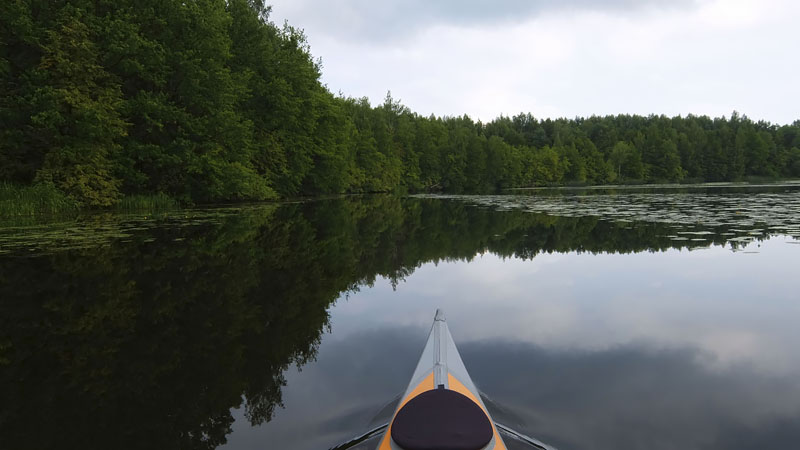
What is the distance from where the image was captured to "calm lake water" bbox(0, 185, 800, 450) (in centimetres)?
325

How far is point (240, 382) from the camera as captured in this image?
3.91 meters

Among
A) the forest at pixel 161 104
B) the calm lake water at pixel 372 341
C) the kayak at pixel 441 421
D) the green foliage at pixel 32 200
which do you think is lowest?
the calm lake water at pixel 372 341

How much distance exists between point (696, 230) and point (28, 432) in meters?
14.6

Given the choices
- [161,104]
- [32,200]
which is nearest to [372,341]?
[32,200]

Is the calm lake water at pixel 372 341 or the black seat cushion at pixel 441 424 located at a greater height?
the black seat cushion at pixel 441 424

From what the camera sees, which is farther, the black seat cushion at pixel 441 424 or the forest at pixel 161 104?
the forest at pixel 161 104

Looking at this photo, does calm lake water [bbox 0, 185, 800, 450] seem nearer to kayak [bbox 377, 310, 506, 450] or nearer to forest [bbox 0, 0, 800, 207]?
kayak [bbox 377, 310, 506, 450]

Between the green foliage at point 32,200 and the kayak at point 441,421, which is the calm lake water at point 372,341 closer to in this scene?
the kayak at point 441,421

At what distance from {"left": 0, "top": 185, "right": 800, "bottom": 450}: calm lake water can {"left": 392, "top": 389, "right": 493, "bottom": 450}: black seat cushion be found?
91cm

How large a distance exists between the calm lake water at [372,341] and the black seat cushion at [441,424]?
91 centimetres

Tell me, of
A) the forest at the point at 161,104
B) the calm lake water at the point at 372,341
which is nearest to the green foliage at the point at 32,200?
the forest at the point at 161,104

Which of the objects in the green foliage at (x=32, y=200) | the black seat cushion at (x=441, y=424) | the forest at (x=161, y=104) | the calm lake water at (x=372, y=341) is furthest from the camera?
the forest at (x=161, y=104)

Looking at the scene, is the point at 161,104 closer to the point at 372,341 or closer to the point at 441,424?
the point at 372,341

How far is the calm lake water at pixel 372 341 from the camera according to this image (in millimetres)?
3246
